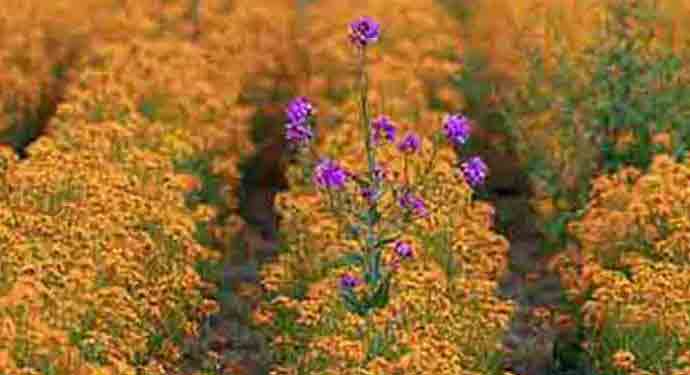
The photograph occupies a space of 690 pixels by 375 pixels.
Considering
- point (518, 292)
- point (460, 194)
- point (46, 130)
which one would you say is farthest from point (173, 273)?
point (46, 130)

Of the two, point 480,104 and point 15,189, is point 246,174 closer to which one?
point 480,104

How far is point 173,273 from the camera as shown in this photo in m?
7.69

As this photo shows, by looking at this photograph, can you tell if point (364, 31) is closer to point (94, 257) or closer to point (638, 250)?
point (94, 257)

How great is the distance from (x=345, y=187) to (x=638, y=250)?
1430 mm

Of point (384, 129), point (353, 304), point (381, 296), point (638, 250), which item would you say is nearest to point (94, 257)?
point (353, 304)

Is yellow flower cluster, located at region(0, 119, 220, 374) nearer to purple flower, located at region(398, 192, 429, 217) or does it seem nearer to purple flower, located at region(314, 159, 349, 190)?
purple flower, located at region(314, 159, 349, 190)

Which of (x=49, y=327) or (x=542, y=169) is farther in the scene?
(x=542, y=169)

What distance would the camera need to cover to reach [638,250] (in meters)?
8.05

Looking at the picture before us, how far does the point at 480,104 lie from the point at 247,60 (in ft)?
4.97

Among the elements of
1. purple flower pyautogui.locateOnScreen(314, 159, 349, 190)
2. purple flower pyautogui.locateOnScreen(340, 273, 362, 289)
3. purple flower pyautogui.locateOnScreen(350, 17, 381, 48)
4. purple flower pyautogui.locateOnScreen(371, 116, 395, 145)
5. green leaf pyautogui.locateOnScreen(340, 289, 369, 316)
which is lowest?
green leaf pyautogui.locateOnScreen(340, 289, 369, 316)

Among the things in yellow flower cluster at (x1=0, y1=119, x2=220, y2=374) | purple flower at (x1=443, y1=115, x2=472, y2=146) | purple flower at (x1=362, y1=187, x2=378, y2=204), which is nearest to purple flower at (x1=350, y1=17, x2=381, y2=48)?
purple flower at (x1=443, y1=115, x2=472, y2=146)

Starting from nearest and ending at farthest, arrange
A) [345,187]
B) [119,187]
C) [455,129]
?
[455,129], [345,187], [119,187]

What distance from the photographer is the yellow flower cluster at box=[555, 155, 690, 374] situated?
7031mm

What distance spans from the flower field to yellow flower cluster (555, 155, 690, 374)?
16mm
